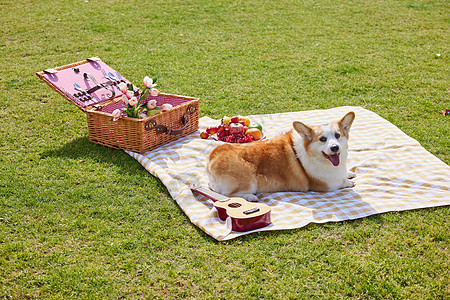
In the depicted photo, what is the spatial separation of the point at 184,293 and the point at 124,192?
162 cm

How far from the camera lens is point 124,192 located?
4.47 metres

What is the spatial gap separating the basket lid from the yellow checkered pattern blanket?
3.52ft

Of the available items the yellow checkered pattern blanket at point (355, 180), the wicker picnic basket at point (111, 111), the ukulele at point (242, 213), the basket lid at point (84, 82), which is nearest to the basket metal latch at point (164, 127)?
the wicker picnic basket at point (111, 111)

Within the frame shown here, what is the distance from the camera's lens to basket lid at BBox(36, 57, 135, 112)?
546 cm

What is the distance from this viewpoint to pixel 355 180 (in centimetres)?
476

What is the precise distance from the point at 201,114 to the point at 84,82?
170 centimetres

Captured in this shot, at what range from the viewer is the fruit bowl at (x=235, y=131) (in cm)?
530

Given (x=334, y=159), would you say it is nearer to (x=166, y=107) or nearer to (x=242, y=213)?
(x=242, y=213)

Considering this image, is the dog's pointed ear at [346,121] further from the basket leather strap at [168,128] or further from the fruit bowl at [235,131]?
the basket leather strap at [168,128]

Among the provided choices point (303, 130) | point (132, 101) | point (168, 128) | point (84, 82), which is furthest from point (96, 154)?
point (303, 130)

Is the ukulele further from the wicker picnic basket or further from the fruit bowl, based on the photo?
the wicker picnic basket

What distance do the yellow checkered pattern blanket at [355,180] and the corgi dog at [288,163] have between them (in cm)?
12

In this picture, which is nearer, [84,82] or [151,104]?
[151,104]

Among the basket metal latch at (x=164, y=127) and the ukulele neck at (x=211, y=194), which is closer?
the ukulele neck at (x=211, y=194)
